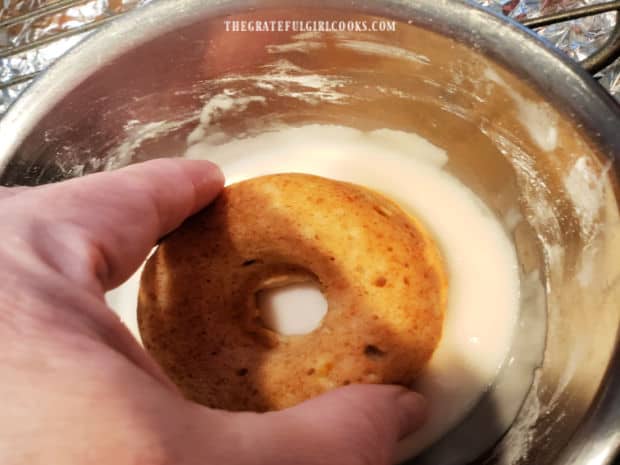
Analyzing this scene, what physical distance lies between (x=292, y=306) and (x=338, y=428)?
34 centimetres

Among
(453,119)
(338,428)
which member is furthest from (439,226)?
(338,428)

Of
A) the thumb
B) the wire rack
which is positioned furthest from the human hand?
the wire rack

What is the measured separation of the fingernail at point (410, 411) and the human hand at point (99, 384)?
0.02 metres

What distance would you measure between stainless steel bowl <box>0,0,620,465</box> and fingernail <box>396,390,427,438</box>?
111 millimetres

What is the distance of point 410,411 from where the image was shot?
76cm

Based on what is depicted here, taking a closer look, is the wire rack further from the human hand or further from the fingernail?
the fingernail

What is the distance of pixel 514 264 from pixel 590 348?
23cm

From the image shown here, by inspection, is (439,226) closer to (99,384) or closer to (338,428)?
(338,428)

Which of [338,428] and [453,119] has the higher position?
[453,119]

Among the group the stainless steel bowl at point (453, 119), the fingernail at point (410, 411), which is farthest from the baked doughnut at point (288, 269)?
the stainless steel bowl at point (453, 119)

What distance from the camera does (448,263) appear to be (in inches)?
36.9

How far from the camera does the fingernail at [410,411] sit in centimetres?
74

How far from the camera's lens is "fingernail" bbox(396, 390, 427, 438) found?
29.2 inches

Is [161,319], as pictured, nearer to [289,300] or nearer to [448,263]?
[289,300]
